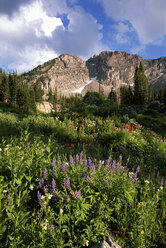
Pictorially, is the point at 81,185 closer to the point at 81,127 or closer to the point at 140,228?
the point at 140,228

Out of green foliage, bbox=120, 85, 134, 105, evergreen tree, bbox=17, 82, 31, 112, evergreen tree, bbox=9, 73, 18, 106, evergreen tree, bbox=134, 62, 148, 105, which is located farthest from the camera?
green foliage, bbox=120, 85, 134, 105

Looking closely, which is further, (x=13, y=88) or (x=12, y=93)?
(x=13, y=88)

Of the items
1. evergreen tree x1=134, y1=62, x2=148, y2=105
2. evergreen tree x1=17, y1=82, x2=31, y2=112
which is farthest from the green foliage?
evergreen tree x1=17, y1=82, x2=31, y2=112

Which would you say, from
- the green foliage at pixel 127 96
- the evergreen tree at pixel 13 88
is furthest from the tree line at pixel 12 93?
the green foliage at pixel 127 96

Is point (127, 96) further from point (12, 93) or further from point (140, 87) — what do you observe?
point (12, 93)

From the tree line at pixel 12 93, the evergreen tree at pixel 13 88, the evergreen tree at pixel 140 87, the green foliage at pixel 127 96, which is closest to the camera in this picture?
the evergreen tree at pixel 140 87

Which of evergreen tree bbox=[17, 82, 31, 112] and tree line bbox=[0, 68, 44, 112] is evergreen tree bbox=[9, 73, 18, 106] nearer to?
tree line bbox=[0, 68, 44, 112]

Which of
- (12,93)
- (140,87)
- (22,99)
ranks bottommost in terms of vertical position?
(22,99)

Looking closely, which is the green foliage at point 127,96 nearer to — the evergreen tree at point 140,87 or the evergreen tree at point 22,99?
the evergreen tree at point 140,87

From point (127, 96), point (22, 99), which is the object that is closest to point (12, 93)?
point (22, 99)

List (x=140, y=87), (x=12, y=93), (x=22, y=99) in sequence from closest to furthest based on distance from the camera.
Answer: (x=140, y=87) < (x=12, y=93) < (x=22, y=99)

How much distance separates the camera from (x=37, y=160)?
101 inches

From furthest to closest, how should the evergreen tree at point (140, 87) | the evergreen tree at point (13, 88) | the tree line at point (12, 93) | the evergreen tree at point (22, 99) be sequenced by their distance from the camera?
the evergreen tree at point (22, 99) → the evergreen tree at point (13, 88) → the tree line at point (12, 93) → the evergreen tree at point (140, 87)

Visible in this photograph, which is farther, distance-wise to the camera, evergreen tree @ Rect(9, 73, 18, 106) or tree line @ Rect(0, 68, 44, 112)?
evergreen tree @ Rect(9, 73, 18, 106)
